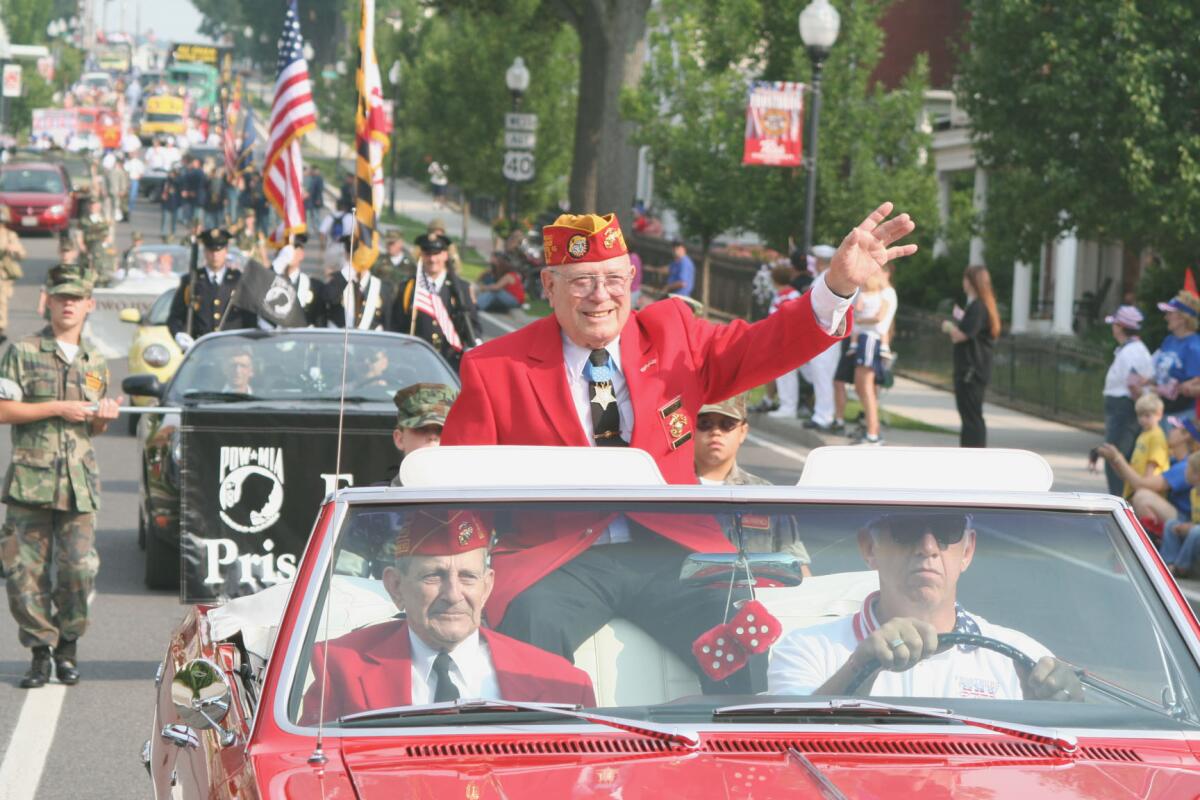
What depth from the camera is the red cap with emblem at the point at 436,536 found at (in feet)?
13.6

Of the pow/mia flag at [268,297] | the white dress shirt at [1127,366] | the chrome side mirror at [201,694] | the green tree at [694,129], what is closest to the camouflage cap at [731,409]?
the chrome side mirror at [201,694]

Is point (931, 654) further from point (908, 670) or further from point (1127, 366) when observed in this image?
point (1127, 366)

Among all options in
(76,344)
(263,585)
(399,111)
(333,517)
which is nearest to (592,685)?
(333,517)

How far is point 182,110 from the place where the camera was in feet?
310

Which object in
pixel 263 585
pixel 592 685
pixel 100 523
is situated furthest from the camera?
pixel 100 523

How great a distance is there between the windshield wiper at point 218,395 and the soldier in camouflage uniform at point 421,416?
10.7 feet

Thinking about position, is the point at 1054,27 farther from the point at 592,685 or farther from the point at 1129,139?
the point at 592,685

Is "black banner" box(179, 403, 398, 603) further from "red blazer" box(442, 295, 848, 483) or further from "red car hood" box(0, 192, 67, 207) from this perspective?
"red car hood" box(0, 192, 67, 207)

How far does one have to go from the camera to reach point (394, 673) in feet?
13.1

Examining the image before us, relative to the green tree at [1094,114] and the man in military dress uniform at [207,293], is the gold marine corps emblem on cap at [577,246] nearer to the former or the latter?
the man in military dress uniform at [207,293]

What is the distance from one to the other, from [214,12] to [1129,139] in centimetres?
14927

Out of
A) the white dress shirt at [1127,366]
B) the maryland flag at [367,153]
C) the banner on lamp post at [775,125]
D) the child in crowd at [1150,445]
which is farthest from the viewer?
the banner on lamp post at [775,125]

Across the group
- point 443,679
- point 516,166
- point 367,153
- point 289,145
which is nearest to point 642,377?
point 443,679

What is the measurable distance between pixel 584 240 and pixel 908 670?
6.25ft
